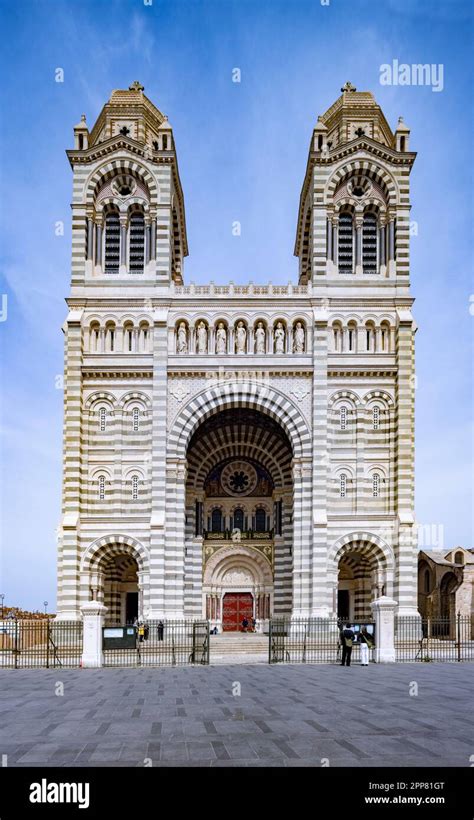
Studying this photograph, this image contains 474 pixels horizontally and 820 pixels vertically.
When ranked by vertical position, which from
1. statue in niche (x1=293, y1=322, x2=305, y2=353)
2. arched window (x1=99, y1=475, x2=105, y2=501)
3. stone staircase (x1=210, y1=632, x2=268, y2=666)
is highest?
statue in niche (x1=293, y1=322, x2=305, y2=353)

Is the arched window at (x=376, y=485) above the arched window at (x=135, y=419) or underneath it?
underneath

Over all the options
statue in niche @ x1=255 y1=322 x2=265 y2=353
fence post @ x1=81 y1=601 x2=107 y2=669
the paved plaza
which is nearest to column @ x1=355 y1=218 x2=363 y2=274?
statue in niche @ x1=255 y1=322 x2=265 y2=353

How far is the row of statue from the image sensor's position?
127ft

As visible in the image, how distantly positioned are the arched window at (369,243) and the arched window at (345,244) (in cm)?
62

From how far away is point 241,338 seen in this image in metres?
38.7

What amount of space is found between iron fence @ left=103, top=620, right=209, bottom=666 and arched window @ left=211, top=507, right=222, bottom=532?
20.1 ft

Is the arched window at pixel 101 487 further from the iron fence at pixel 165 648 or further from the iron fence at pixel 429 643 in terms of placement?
the iron fence at pixel 429 643

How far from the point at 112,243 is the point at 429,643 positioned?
23296 millimetres

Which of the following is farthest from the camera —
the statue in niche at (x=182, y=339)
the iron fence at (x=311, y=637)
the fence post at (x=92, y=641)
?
the statue in niche at (x=182, y=339)

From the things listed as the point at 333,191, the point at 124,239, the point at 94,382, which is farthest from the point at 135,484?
the point at 333,191

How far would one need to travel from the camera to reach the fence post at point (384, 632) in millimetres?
26359

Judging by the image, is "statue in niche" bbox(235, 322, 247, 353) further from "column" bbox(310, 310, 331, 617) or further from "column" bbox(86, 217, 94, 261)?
"column" bbox(86, 217, 94, 261)

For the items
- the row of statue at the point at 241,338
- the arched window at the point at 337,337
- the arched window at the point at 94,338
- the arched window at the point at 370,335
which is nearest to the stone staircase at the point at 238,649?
the row of statue at the point at 241,338

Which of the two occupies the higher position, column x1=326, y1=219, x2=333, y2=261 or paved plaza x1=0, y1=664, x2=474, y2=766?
column x1=326, y1=219, x2=333, y2=261
